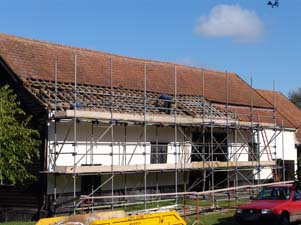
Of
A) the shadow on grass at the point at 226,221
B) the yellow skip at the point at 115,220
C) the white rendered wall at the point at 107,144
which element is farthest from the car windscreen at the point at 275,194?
the white rendered wall at the point at 107,144

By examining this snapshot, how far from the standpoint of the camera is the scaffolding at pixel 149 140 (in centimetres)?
1994

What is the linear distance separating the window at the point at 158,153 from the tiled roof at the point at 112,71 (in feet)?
10.6

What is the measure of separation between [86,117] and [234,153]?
36.1 feet

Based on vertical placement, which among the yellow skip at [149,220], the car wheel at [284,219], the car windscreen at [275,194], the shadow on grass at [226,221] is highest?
the car windscreen at [275,194]

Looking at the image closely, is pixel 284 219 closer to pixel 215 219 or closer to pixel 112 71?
pixel 215 219

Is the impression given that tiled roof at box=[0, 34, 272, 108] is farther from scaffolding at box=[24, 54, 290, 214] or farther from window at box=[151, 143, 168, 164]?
window at box=[151, 143, 168, 164]

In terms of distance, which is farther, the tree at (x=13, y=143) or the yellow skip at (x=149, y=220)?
the tree at (x=13, y=143)

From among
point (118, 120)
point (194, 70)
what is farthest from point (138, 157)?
point (194, 70)

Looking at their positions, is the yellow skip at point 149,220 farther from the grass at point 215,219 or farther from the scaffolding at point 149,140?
the scaffolding at point 149,140

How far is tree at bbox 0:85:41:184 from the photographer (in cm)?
1741

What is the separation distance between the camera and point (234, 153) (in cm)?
2819

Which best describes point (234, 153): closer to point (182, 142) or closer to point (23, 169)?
point (182, 142)

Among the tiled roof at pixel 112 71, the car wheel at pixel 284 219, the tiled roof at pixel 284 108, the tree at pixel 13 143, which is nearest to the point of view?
the car wheel at pixel 284 219

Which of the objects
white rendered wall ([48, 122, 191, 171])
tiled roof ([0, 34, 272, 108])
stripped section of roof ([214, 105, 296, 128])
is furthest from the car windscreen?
stripped section of roof ([214, 105, 296, 128])
